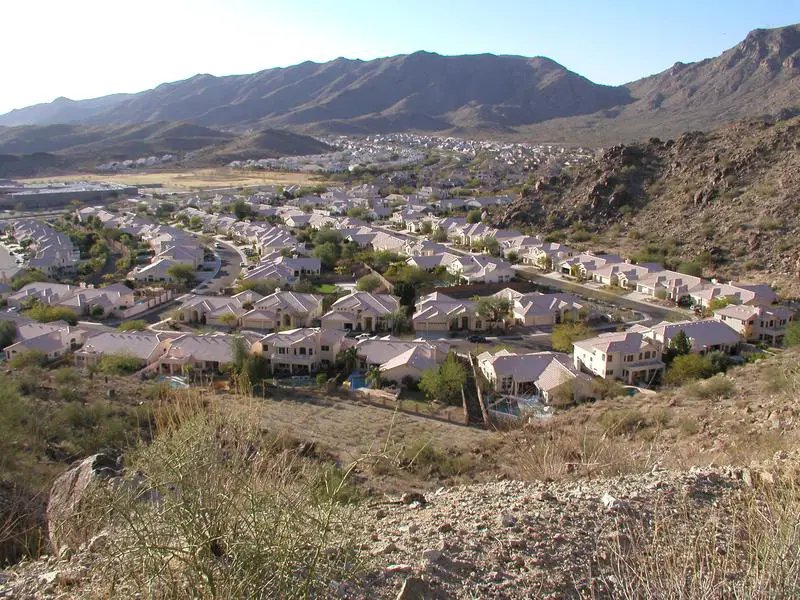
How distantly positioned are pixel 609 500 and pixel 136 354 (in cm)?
1525

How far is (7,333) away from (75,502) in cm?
1636

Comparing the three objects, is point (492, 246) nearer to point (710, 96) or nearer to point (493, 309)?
point (493, 309)

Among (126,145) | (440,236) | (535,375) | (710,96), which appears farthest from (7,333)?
(710,96)

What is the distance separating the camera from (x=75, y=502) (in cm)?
519

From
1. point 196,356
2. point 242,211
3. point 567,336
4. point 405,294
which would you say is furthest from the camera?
point 242,211

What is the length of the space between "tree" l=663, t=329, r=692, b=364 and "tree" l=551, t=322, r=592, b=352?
7.39 feet

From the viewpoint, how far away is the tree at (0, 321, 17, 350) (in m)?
18.9

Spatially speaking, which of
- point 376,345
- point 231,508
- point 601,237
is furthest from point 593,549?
point 601,237

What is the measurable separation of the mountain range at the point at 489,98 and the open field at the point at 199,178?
45761 millimetres

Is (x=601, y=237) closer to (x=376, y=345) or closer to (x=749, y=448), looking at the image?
(x=376, y=345)

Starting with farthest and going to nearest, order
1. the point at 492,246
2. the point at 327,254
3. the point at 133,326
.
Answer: the point at 492,246, the point at 327,254, the point at 133,326

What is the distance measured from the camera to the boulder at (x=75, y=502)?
14.6 ft

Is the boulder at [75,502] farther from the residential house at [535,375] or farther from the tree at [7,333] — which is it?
the tree at [7,333]

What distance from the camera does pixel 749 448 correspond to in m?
7.80
